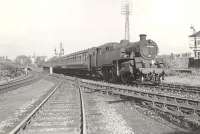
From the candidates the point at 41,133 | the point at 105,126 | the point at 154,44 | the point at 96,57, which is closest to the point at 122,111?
the point at 105,126

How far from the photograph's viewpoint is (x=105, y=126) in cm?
805

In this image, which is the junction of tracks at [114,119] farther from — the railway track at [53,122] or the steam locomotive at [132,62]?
the steam locomotive at [132,62]

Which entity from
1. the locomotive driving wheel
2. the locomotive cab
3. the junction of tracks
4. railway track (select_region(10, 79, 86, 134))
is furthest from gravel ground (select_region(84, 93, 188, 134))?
the locomotive driving wheel

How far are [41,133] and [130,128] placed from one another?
236cm

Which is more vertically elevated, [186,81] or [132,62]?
[132,62]

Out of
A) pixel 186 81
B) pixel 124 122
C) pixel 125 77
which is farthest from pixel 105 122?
pixel 186 81

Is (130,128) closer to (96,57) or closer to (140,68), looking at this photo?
(140,68)

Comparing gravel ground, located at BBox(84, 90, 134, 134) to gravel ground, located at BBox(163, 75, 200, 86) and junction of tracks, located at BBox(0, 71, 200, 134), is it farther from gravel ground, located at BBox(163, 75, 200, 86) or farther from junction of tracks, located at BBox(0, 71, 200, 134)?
gravel ground, located at BBox(163, 75, 200, 86)

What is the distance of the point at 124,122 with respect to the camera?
28.2ft

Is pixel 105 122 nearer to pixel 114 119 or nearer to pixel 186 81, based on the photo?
pixel 114 119

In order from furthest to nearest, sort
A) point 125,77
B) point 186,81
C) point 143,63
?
point 186,81 < point 125,77 < point 143,63

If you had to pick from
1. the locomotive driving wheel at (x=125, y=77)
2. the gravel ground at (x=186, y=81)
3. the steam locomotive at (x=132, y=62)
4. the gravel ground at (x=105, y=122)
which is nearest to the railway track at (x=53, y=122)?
the gravel ground at (x=105, y=122)

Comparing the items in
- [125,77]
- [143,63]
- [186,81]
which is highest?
[143,63]

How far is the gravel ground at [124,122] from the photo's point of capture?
7.49 m
